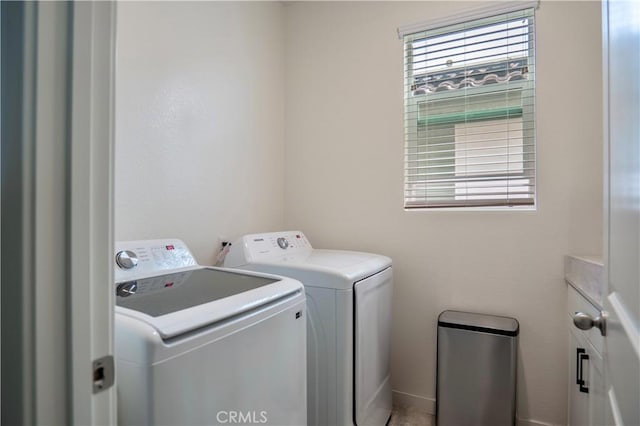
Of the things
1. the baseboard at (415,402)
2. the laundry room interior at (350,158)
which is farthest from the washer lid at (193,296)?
the baseboard at (415,402)

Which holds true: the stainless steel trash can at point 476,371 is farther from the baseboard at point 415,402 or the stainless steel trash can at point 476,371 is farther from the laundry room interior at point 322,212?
the baseboard at point 415,402

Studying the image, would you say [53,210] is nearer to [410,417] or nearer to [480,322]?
[480,322]

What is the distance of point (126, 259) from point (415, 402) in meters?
1.81

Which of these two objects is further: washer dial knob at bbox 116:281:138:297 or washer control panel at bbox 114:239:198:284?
washer control panel at bbox 114:239:198:284

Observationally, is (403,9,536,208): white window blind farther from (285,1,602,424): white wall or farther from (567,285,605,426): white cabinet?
(567,285,605,426): white cabinet

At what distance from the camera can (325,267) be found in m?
1.53

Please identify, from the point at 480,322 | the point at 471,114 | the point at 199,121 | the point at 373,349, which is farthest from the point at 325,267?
the point at 471,114

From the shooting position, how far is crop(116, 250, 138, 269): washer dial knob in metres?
1.23

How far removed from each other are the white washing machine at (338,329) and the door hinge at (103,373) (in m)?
1.04

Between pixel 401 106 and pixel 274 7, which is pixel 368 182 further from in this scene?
pixel 274 7

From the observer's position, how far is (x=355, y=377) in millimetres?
1510

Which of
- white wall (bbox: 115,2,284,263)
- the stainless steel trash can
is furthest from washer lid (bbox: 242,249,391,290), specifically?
the stainless steel trash can

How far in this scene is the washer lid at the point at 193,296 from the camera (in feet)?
2.61

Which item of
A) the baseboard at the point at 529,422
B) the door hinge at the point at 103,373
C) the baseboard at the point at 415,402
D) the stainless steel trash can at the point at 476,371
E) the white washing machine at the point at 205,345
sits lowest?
the baseboard at the point at 415,402
